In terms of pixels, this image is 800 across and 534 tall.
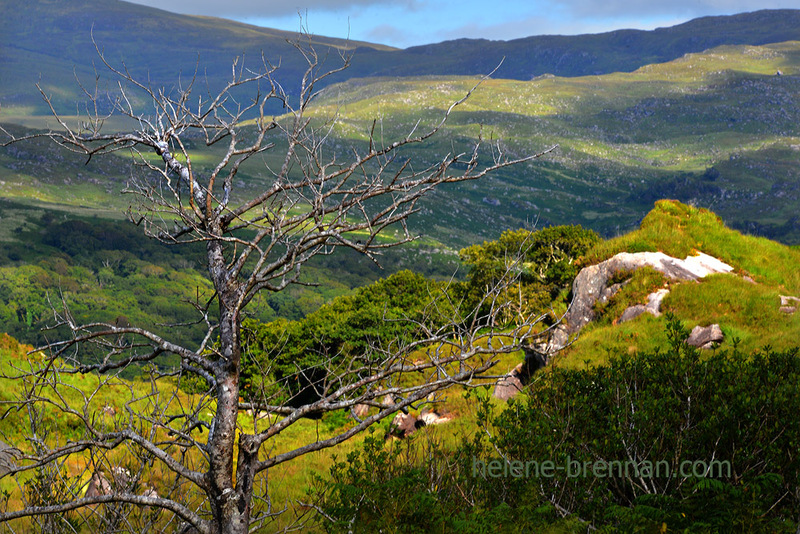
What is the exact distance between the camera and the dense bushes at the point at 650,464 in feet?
19.4

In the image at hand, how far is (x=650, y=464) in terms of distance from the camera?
21.9 feet

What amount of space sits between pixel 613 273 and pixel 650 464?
1296cm

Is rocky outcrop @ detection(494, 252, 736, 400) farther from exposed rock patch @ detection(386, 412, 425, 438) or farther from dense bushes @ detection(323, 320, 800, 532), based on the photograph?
dense bushes @ detection(323, 320, 800, 532)

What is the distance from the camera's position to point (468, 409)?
653 inches

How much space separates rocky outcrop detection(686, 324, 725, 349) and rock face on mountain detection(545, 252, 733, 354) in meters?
2.75

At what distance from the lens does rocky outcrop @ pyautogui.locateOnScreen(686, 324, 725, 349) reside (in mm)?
13716

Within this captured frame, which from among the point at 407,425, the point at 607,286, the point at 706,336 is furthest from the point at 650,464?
the point at 607,286

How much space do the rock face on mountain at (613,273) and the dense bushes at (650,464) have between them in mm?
10107

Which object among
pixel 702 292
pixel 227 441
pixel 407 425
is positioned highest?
Result: pixel 227 441

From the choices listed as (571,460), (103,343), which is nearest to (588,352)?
(571,460)

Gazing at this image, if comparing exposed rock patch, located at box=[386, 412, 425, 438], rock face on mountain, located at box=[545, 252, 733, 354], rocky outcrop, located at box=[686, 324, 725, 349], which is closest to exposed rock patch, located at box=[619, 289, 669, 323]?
rock face on mountain, located at box=[545, 252, 733, 354]

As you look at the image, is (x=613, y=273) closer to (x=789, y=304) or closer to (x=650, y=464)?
(x=789, y=304)

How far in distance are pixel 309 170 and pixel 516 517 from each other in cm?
419

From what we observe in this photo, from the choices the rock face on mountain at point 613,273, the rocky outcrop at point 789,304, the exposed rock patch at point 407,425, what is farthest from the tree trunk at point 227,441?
the rocky outcrop at point 789,304
